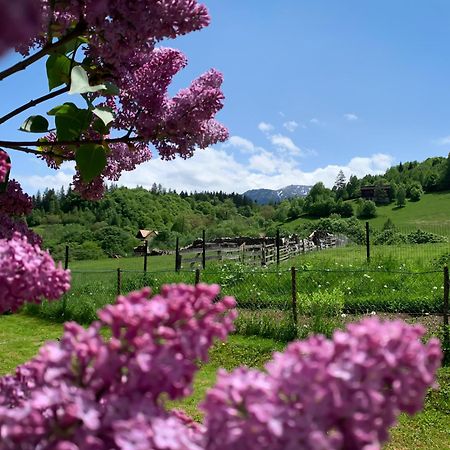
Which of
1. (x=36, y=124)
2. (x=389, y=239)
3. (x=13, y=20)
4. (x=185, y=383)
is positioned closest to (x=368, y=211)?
(x=389, y=239)

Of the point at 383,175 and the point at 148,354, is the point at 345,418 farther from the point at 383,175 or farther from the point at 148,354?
the point at 383,175

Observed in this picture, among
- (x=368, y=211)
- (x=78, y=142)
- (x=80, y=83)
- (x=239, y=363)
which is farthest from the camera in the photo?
(x=368, y=211)

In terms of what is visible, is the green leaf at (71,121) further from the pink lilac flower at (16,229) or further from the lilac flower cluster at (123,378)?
the lilac flower cluster at (123,378)

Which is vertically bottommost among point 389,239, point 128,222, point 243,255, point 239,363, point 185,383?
point 239,363

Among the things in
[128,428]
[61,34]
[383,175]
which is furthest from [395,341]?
[383,175]

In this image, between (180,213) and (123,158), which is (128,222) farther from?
(123,158)

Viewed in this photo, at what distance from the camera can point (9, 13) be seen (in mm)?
808

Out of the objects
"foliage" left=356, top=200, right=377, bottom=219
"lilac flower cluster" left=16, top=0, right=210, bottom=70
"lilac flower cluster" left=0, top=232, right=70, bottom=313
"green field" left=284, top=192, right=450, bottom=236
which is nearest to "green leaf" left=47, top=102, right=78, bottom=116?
"lilac flower cluster" left=16, top=0, right=210, bottom=70

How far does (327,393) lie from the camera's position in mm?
823

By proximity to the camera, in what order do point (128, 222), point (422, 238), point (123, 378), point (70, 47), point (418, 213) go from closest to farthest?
point (123, 378) < point (70, 47) < point (422, 238) < point (418, 213) < point (128, 222)

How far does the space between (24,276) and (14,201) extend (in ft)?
3.06

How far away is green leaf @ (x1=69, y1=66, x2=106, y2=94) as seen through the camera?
195cm

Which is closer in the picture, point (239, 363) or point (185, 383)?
point (185, 383)

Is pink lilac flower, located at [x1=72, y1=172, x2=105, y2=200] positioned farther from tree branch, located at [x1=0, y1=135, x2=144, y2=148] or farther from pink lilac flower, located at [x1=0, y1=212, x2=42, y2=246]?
pink lilac flower, located at [x1=0, y1=212, x2=42, y2=246]
